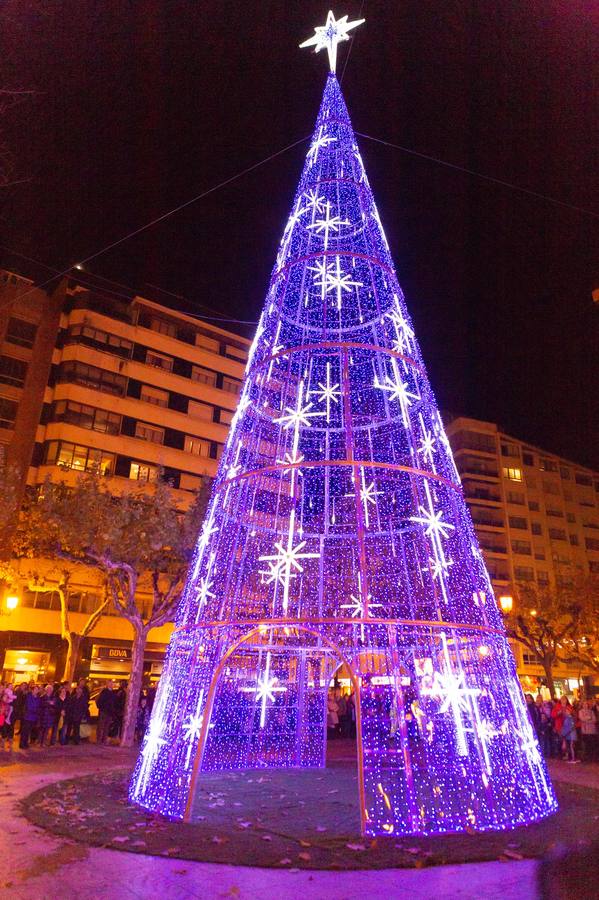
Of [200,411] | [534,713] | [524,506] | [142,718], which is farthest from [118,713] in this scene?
[524,506]

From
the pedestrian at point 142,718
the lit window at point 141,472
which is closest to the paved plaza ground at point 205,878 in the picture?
the pedestrian at point 142,718

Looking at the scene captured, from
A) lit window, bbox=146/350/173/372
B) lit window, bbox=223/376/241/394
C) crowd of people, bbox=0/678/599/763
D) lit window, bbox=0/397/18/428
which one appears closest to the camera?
crowd of people, bbox=0/678/599/763

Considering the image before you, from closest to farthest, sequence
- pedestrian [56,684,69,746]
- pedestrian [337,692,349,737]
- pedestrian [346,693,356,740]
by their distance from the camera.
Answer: pedestrian [56,684,69,746] → pedestrian [337,692,349,737] → pedestrian [346,693,356,740]

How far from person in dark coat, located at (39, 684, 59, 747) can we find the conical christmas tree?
617 cm

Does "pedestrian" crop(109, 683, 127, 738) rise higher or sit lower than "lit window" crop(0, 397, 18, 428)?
lower

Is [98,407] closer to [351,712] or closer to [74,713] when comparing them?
[74,713]

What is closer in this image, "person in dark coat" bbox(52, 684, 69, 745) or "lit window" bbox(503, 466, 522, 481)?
"person in dark coat" bbox(52, 684, 69, 745)

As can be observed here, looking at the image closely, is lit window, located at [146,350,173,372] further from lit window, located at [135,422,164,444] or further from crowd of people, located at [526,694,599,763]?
crowd of people, located at [526,694,599,763]

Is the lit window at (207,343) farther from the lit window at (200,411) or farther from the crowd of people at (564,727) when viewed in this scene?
the crowd of people at (564,727)

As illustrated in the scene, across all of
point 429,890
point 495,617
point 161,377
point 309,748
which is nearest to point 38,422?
point 161,377

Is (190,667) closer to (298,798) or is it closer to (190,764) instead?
(190,764)

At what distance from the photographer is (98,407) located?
3641 centimetres

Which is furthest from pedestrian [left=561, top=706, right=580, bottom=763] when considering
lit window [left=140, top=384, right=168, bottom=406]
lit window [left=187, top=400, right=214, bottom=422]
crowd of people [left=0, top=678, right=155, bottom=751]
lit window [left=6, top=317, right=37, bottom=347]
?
lit window [left=6, top=317, right=37, bottom=347]

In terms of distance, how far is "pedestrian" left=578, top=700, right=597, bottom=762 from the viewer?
17.4 metres
